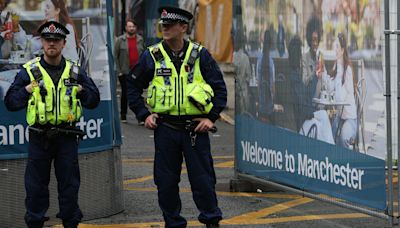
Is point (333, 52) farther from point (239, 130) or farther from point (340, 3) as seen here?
point (239, 130)

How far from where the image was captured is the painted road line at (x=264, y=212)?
32.2 feet

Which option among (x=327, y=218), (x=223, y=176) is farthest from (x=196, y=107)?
(x=223, y=176)

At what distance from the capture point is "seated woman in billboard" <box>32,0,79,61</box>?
9.17m

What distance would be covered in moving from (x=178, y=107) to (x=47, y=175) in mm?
1169

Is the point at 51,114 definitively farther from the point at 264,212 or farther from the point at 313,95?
the point at 264,212

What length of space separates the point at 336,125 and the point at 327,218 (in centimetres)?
113

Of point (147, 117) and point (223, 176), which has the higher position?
point (147, 117)

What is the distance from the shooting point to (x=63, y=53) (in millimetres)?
9289

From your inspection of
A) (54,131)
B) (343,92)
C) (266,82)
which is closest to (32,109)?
(54,131)

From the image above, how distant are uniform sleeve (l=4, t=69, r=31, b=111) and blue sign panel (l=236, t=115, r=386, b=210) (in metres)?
2.72

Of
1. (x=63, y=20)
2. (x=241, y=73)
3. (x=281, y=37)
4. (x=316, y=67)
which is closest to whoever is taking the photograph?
(x=63, y=20)

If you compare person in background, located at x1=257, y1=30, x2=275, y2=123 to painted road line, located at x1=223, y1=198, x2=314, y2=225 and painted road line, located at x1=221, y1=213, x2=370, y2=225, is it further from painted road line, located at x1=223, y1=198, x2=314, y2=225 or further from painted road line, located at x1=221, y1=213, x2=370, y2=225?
painted road line, located at x1=221, y1=213, x2=370, y2=225

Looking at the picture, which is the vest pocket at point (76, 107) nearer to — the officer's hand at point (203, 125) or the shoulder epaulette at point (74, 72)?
the shoulder epaulette at point (74, 72)

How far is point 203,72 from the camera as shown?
27.4 feet
